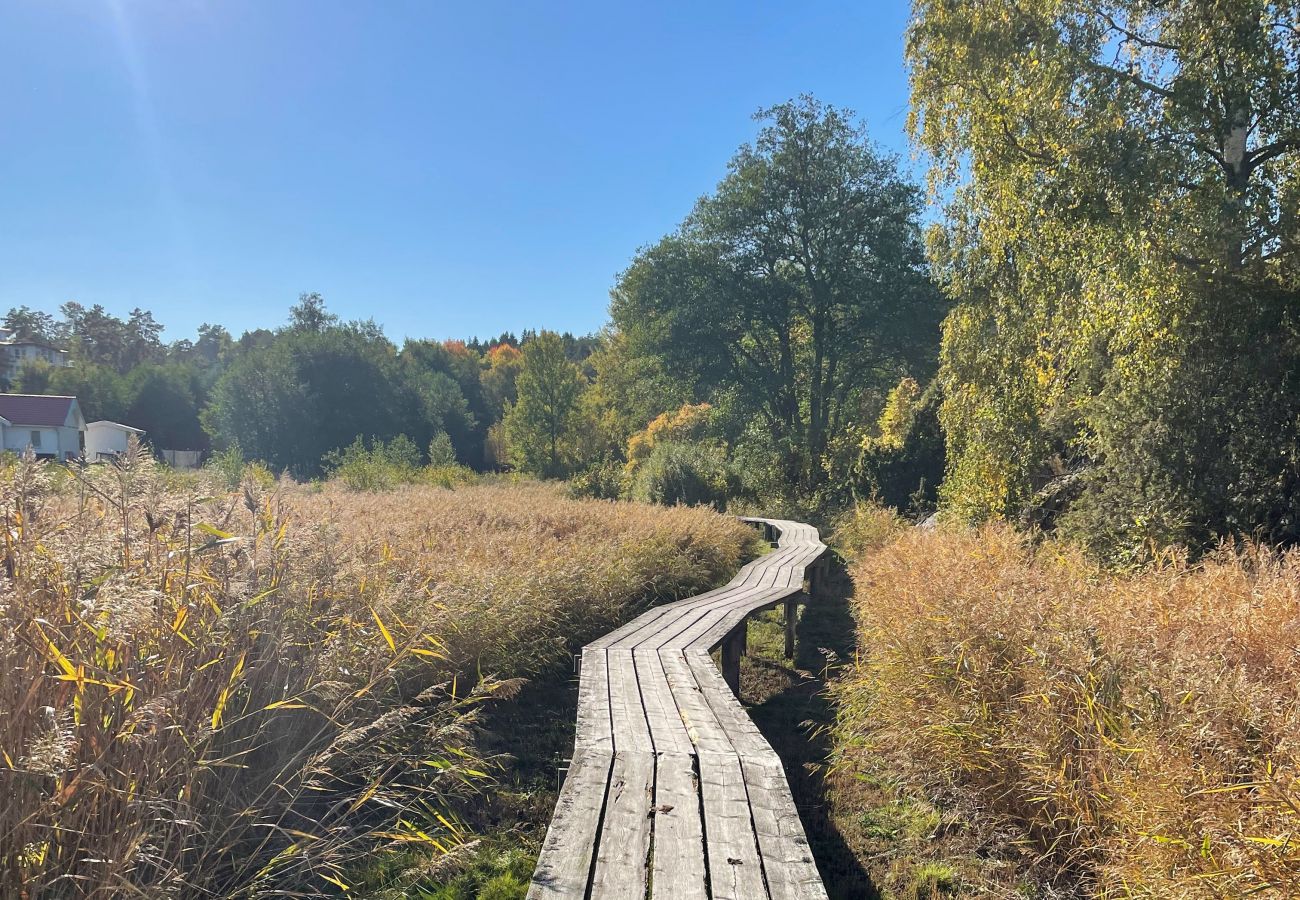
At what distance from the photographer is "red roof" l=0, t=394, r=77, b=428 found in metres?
29.8

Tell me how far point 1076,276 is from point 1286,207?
1.47m

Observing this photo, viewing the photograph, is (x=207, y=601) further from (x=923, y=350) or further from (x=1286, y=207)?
(x=923, y=350)

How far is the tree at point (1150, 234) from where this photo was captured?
5055 millimetres

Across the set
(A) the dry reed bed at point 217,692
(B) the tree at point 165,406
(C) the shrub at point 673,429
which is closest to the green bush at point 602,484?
(C) the shrub at point 673,429

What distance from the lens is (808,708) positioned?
512cm

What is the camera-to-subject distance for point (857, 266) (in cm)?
2189

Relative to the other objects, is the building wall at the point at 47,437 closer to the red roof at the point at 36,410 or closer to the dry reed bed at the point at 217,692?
the red roof at the point at 36,410

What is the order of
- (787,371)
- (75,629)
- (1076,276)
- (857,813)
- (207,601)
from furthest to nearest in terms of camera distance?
(787,371)
(1076,276)
(857,813)
(207,601)
(75,629)

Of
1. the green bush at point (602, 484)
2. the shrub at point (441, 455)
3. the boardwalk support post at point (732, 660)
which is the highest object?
the shrub at point (441, 455)

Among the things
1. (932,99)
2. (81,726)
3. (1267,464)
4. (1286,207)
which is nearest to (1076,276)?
(1286,207)

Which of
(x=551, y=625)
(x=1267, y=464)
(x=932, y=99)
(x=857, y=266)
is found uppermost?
(x=857, y=266)

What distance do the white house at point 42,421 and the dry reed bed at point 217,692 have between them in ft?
108

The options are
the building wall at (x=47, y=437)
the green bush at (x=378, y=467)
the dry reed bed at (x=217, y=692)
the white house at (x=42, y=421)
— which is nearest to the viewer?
the dry reed bed at (x=217, y=692)

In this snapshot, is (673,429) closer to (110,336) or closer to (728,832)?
(728,832)
